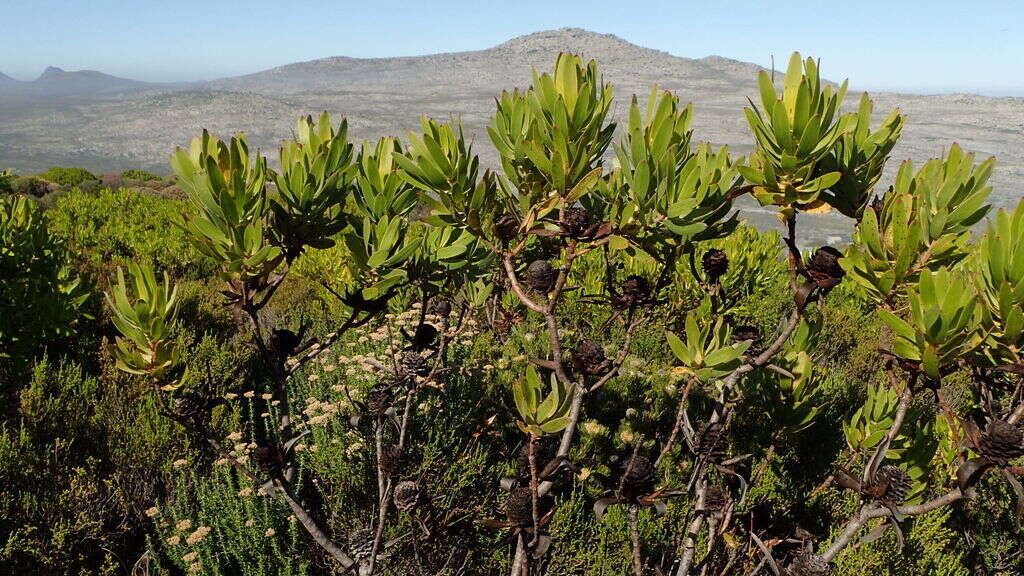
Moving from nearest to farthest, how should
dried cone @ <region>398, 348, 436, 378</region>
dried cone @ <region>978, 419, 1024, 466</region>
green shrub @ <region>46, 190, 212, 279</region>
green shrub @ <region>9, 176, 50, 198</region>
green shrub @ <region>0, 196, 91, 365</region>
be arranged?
dried cone @ <region>978, 419, 1024, 466</region> < dried cone @ <region>398, 348, 436, 378</region> < green shrub @ <region>0, 196, 91, 365</region> < green shrub @ <region>46, 190, 212, 279</region> < green shrub @ <region>9, 176, 50, 198</region>

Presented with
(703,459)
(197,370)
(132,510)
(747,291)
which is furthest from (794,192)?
(747,291)

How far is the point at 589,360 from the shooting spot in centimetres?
135

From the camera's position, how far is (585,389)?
142 centimetres

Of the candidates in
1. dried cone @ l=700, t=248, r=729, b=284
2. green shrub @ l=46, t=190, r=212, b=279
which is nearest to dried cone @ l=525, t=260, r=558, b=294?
dried cone @ l=700, t=248, r=729, b=284

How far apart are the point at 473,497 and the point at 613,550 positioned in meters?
0.71

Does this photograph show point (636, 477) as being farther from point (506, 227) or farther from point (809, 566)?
point (506, 227)

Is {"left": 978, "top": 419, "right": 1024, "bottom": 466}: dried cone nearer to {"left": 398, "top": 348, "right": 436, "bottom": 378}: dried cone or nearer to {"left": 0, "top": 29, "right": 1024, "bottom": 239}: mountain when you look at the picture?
{"left": 398, "top": 348, "right": 436, "bottom": 378}: dried cone

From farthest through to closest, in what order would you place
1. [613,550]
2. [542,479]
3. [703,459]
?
[613,550]
[703,459]
[542,479]

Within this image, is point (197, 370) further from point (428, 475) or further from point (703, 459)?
point (703, 459)

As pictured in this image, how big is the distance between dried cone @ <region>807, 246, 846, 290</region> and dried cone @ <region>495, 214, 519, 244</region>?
0.72 m

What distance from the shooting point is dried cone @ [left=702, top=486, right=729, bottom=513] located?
1.70m

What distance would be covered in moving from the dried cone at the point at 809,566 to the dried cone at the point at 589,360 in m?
0.77

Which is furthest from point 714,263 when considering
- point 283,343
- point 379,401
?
point 283,343

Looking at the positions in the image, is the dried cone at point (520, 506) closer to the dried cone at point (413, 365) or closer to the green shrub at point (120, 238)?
the dried cone at point (413, 365)
